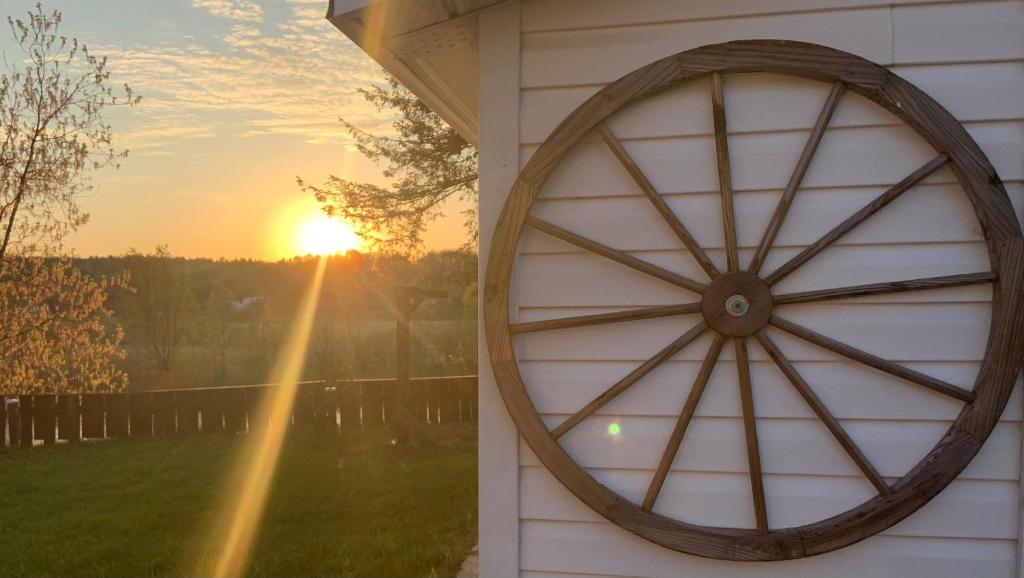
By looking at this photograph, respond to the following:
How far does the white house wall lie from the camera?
8.02 ft

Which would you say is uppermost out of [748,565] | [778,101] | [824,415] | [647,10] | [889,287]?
[647,10]

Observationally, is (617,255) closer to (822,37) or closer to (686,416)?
(686,416)

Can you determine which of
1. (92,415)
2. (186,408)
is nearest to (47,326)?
(92,415)

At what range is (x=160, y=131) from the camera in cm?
1138

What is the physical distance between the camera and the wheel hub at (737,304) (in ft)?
8.14

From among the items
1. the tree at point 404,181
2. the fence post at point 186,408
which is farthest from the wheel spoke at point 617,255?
the fence post at point 186,408

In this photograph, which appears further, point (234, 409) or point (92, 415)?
point (234, 409)

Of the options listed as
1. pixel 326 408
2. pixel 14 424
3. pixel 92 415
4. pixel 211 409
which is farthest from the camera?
pixel 211 409

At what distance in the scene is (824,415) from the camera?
244 centimetres

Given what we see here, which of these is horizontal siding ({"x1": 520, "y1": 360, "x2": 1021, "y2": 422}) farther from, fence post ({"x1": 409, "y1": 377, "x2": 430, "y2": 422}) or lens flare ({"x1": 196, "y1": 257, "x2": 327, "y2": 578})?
fence post ({"x1": 409, "y1": 377, "x2": 430, "y2": 422})

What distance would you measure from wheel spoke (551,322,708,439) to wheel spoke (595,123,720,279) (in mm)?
199

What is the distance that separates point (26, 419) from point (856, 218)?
1028 cm

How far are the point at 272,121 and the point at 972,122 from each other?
10.2m

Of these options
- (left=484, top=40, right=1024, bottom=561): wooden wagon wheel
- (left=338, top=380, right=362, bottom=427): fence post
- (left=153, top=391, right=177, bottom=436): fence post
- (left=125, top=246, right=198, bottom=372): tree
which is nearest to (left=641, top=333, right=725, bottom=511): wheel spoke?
(left=484, top=40, right=1024, bottom=561): wooden wagon wheel
